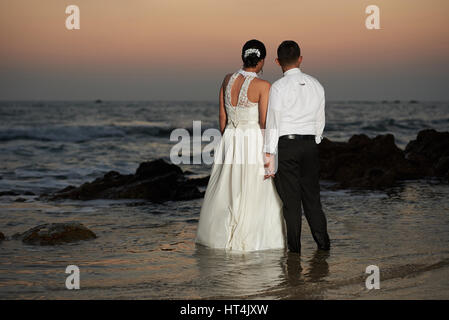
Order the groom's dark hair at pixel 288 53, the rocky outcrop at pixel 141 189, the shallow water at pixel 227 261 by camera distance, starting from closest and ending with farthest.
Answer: the shallow water at pixel 227 261 → the groom's dark hair at pixel 288 53 → the rocky outcrop at pixel 141 189

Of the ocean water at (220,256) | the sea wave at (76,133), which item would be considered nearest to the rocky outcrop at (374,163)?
the ocean water at (220,256)

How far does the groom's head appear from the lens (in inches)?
227

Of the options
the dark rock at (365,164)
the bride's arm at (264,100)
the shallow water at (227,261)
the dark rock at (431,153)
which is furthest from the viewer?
the dark rock at (431,153)

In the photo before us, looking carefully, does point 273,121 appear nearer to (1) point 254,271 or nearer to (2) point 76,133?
(1) point 254,271

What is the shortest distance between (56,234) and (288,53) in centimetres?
346

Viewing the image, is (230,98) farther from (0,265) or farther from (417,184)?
(417,184)

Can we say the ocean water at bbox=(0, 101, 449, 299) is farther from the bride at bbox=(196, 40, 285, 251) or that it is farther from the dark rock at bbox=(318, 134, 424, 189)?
the dark rock at bbox=(318, 134, 424, 189)

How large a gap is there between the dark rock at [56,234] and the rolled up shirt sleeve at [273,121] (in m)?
2.74

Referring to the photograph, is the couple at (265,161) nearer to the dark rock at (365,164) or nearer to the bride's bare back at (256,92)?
the bride's bare back at (256,92)

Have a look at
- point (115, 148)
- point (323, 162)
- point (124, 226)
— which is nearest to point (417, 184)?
point (323, 162)

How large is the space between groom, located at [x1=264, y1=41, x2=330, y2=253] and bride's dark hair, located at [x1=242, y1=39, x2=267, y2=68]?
291 mm

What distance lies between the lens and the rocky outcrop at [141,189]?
36.9 ft

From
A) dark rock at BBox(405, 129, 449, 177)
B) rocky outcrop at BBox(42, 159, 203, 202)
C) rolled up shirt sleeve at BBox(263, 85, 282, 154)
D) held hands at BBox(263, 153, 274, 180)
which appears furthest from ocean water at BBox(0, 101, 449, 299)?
dark rock at BBox(405, 129, 449, 177)

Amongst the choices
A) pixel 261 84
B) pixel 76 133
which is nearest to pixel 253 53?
pixel 261 84
